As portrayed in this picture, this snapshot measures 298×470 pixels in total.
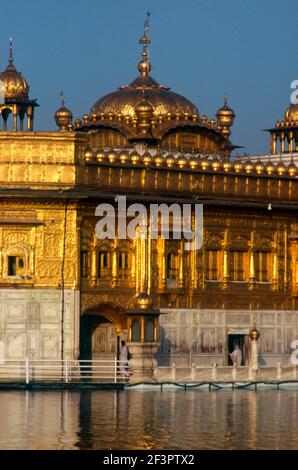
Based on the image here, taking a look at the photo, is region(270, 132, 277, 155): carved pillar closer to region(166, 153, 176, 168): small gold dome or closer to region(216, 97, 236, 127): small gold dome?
region(216, 97, 236, 127): small gold dome

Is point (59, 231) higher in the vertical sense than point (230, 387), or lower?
higher

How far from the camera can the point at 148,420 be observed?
47.2m

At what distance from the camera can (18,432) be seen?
4369 cm

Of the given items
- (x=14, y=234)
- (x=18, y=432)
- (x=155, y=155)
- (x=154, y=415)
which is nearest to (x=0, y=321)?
(x=14, y=234)

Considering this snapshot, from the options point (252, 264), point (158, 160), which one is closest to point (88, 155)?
point (158, 160)

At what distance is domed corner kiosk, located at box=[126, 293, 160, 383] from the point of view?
59459 millimetres

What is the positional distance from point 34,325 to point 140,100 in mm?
13048

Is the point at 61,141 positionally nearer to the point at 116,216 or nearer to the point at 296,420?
the point at 116,216

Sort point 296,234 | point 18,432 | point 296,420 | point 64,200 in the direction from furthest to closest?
point 296,234
point 64,200
point 296,420
point 18,432

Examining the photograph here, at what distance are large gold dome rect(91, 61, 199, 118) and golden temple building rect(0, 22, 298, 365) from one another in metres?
0.15

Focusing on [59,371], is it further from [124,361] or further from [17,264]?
[17,264]

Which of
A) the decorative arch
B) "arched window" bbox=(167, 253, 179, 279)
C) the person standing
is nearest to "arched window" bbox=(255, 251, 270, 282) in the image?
"arched window" bbox=(167, 253, 179, 279)

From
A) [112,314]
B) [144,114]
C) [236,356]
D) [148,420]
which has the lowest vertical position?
[148,420]

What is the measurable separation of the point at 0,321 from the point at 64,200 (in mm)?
4317
